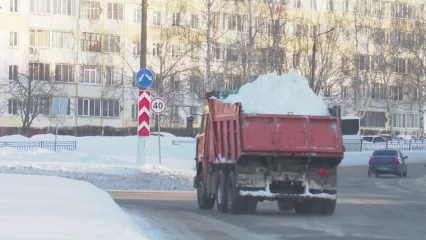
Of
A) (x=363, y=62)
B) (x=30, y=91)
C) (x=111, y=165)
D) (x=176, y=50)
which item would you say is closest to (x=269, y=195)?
(x=111, y=165)

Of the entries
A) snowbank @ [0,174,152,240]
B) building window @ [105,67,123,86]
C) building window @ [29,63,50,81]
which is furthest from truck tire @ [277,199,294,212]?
building window @ [105,67,123,86]

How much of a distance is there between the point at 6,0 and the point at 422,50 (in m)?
34.6

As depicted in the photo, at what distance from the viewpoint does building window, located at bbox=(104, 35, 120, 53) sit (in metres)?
73.0

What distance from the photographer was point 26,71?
70750mm

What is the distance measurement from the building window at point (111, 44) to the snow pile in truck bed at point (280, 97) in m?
52.3

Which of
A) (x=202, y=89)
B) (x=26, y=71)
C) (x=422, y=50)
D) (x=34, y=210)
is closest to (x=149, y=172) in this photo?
(x=34, y=210)

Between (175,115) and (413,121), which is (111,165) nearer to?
(175,115)

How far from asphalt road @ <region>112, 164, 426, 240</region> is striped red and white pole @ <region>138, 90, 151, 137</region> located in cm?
481

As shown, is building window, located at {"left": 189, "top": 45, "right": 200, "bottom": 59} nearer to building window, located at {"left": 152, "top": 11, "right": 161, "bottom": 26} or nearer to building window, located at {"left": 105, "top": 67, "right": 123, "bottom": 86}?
building window, located at {"left": 152, "top": 11, "right": 161, "bottom": 26}

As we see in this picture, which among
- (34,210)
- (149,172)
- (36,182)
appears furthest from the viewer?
(149,172)

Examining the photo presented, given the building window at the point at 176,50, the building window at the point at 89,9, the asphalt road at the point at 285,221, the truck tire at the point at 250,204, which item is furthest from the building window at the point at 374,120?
the truck tire at the point at 250,204

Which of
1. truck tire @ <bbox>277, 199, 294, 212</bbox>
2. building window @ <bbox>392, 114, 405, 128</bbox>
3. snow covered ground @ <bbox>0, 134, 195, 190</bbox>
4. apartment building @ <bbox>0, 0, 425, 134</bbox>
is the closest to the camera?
truck tire @ <bbox>277, 199, 294, 212</bbox>

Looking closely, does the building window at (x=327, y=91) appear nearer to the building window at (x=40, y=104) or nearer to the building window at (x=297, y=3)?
the building window at (x=297, y=3)

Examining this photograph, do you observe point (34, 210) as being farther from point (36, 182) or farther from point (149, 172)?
point (149, 172)
